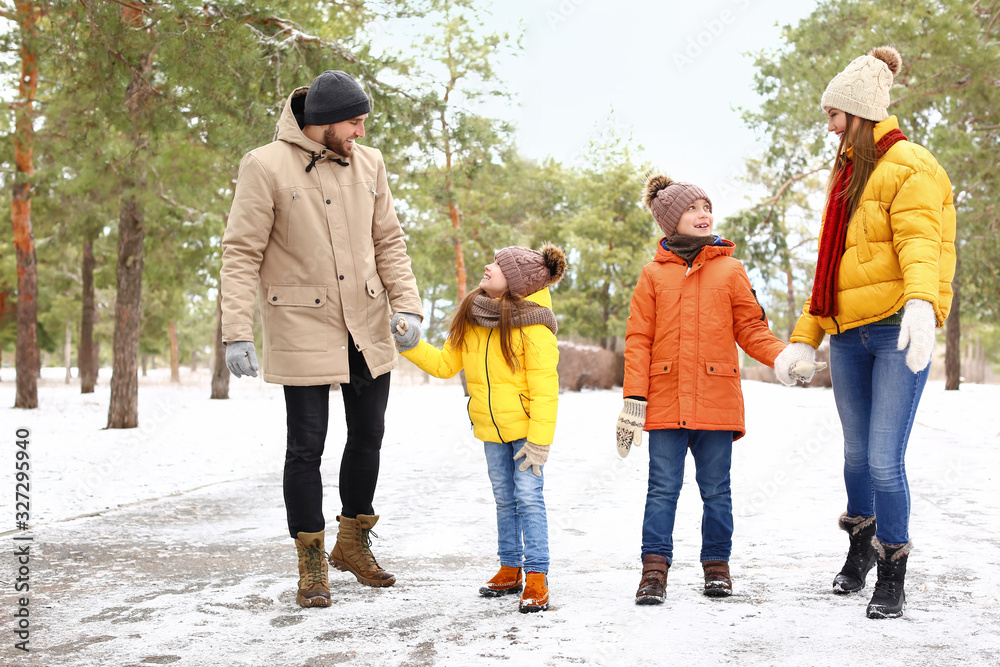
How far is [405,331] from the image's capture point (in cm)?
343

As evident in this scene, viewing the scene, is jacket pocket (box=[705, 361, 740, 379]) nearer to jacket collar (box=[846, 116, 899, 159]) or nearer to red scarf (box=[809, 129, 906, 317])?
red scarf (box=[809, 129, 906, 317])

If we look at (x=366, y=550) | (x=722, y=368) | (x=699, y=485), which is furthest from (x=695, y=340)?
(x=366, y=550)

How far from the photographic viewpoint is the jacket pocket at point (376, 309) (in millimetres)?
3572

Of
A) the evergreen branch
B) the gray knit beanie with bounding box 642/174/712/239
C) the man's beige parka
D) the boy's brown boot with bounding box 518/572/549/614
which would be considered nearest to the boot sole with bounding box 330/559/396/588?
the boy's brown boot with bounding box 518/572/549/614

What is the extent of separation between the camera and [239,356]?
3213mm

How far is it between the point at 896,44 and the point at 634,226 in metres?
16.7

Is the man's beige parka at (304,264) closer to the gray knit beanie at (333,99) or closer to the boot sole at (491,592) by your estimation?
the gray knit beanie at (333,99)

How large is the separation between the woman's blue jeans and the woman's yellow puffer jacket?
0.09 m

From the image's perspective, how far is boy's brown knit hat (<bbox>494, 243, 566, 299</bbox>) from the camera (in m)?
3.53

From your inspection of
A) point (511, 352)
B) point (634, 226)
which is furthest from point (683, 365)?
point (634, 226)

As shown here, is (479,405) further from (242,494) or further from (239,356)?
(242,494)

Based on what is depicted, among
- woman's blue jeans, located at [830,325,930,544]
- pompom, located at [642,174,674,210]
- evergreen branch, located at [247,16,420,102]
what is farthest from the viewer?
evergreen branch, located at [247,16,420,102]

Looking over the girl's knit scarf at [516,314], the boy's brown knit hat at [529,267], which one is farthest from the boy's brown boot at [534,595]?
the boy's brown knit hat at [529,267]

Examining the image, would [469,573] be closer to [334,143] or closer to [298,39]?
[334,143]
